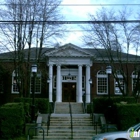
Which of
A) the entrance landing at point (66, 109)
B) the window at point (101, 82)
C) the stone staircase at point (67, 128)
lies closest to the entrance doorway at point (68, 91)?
the window at point (101, 82)

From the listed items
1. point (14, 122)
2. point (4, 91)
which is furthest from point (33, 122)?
point (4, 91)

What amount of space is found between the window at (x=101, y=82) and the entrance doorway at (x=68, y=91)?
3.28 metres

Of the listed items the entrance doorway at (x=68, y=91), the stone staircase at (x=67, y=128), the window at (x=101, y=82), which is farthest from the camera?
the window at (x=101, y=82)

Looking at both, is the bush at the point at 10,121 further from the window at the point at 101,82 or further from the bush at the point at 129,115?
the window at the point at 101,82

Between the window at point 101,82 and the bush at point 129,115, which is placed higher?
the window at point 101,82

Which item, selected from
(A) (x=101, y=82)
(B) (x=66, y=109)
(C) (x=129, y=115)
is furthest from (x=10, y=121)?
(A) (x=101, y=82)

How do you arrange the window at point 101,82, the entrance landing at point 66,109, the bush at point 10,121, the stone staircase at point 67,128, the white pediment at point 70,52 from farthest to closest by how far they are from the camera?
the window at point 101,82 < the white pediment at point 70,52 < the entrance landing at point 66,109 < the stone staircase at point 67,128 < the bush at point 10,121

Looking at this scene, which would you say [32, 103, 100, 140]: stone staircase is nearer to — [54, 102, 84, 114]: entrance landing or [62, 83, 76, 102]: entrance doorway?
[54, 102, 84, 114]: entrance landing

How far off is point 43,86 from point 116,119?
1934 cm

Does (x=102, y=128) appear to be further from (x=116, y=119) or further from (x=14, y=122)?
(x=14, y=122)

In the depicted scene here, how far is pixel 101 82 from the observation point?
38.5m

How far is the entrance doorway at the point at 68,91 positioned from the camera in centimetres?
3797

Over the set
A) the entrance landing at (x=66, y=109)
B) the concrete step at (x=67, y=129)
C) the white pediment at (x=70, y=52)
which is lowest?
the concrete step at (x=67, y=129)

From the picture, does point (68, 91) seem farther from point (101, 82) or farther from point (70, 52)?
point (70, 52)
